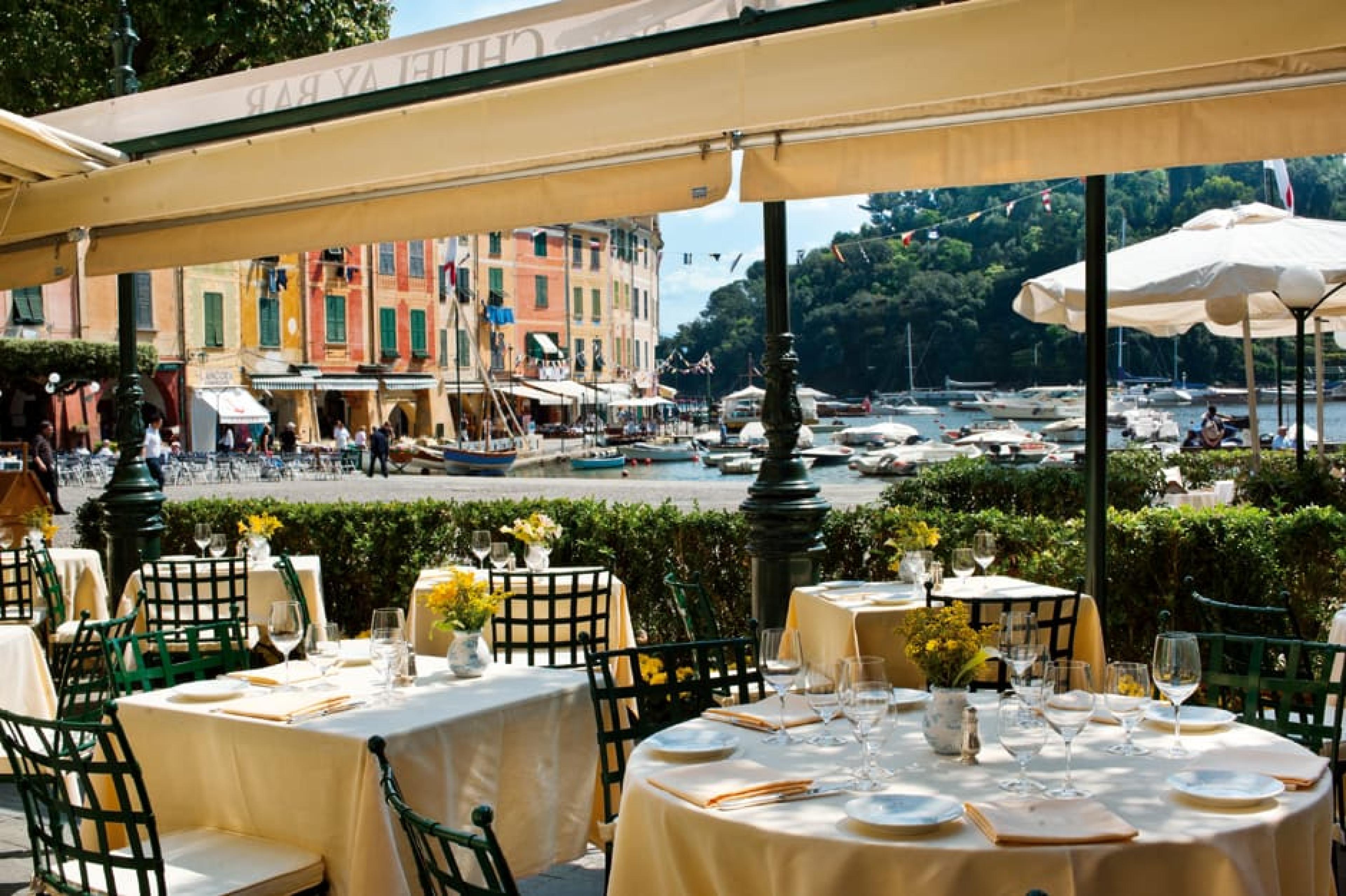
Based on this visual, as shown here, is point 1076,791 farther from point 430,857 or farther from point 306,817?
point 306,817

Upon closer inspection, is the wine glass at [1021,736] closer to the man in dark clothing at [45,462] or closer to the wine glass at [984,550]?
the wine glass at [984,550]

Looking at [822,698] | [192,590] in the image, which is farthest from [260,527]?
[822,698]

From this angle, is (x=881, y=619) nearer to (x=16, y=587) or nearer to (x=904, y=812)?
(x=904, y=812)

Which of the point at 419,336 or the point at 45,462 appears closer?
the point at 45,462

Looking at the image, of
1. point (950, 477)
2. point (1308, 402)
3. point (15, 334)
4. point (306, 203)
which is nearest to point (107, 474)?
point (15, 334)

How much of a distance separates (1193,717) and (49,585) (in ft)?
21.8

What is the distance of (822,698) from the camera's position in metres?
3.06

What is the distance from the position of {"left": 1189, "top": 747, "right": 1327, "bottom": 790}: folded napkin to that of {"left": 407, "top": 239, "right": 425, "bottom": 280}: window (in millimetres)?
49149

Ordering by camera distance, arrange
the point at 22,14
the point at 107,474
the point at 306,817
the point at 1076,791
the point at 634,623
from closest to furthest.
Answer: the point at 1076,791 → the point at 306,817 → the point at 634,623 → the point at 22,14 → the point at 107,474

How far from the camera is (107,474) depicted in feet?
101

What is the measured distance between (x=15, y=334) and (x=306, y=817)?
118 feet

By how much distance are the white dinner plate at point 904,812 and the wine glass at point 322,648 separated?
1.97m

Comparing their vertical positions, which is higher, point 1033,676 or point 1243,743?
point 1033,676

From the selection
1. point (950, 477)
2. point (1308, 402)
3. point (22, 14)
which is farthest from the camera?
point (1308, 402)
